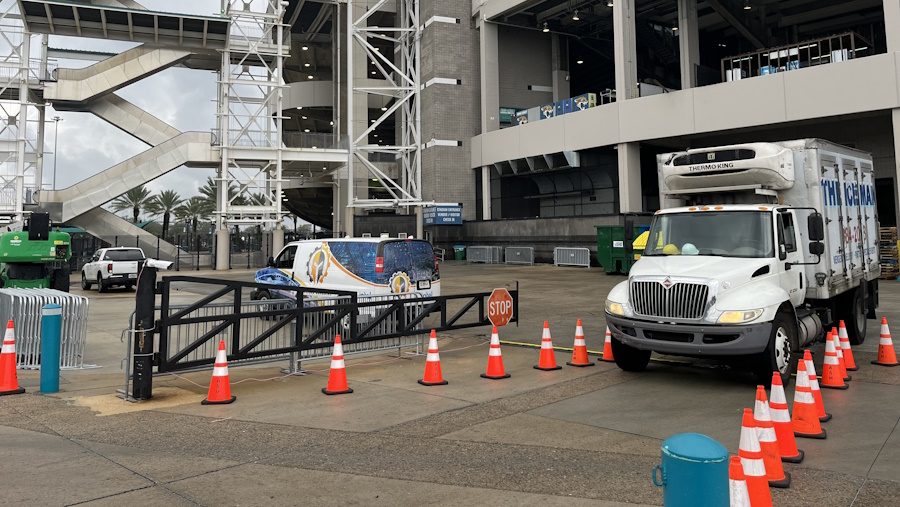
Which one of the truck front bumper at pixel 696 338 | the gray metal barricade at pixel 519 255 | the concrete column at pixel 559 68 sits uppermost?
the concrete column at pixel 559 68

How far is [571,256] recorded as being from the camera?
35.4 m

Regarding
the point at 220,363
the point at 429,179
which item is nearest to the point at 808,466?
the point at 220,363

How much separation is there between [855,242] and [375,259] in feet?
28.9

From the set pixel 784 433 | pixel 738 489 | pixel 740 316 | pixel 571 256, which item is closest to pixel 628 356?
pixel 740 316

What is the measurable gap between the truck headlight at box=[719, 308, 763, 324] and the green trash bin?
64.9 feet

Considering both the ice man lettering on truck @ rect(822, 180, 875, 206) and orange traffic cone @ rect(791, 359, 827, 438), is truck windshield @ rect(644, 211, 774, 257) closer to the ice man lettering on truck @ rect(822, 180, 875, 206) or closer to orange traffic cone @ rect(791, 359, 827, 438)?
the ice man lettering on truck @ rect(822, 180, 875, 206)

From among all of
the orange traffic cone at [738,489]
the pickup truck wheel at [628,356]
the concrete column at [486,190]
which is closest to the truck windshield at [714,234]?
the pickup truck wheel at [628,356]

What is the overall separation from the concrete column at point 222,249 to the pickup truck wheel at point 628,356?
3464cm

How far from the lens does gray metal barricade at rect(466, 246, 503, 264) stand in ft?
135

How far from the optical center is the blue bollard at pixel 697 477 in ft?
8.75

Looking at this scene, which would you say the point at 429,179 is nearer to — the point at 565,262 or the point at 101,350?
the point at 565,262

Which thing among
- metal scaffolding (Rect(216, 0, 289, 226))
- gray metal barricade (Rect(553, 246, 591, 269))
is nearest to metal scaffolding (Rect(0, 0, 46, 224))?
metal scaffolding (Rect(216, 0, 289, 226))

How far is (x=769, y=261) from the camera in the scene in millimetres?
7957

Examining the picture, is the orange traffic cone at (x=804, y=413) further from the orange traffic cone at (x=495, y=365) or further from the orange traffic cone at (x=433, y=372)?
the orange traffic cone at (x=433, y=372)
